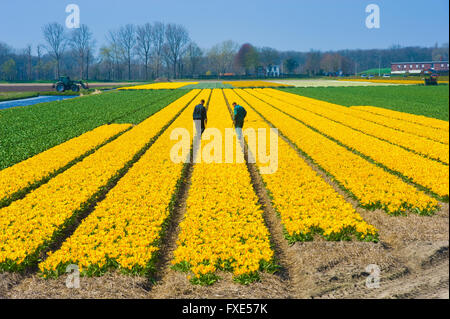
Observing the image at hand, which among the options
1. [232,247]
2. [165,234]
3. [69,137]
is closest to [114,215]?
[165,234]

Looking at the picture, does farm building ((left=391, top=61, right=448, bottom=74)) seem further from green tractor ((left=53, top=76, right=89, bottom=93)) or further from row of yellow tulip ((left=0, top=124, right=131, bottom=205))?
green tractor ((left=53, top=76, right=89, bottom=93))

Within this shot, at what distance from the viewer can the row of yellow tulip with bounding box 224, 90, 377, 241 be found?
8648 millimetres

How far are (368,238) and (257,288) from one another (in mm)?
3072

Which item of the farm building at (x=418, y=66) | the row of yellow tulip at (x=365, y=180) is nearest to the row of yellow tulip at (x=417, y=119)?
the farm building at (x=418, y=66)

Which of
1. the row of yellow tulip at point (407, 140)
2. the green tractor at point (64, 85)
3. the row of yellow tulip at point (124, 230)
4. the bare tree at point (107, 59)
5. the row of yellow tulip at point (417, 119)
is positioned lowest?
the row of yellow tulip at point (124, 230)

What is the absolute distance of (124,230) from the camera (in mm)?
9016

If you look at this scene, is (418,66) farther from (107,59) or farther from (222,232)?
(107,59)

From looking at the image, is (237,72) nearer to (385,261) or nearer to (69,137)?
(69,137)

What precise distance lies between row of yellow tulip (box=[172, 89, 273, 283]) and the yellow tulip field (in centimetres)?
3

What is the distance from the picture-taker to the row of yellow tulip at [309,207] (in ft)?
28.4

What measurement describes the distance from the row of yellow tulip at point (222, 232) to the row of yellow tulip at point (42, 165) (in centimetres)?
575

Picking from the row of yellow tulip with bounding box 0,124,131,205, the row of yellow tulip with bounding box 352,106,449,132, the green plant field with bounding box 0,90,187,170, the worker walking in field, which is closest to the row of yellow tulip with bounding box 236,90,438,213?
the worker walking in field

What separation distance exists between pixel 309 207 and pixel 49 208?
6.88m

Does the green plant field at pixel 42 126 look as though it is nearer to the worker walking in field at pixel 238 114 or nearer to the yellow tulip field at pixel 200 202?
the yellow tulip field at pixel 200 202
